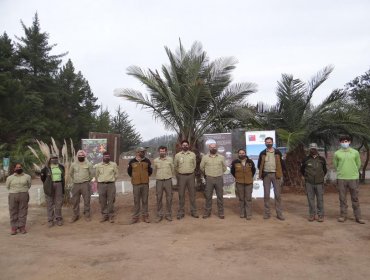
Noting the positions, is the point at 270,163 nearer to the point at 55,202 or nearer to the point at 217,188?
the point at 217,188

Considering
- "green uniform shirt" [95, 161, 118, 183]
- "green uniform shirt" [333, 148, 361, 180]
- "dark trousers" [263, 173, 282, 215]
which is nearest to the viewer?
"green uniform shirt" [333, 148, 361, 180]

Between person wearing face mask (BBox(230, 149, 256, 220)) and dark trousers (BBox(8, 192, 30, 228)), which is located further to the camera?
person wearing face mask (BBox(230, 149, 256, 220))

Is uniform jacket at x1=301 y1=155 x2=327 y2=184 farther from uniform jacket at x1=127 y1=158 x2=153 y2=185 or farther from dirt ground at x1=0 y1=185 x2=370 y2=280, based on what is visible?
uniform jacket at x1=127 y1=158 x2=153 y2=185

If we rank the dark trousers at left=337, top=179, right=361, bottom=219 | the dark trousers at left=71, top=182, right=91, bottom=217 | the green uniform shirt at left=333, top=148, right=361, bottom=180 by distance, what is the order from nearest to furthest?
the dark trousers at left=337, top=179, right=361, bottom=219, the green uniform shirt at left=333, top=148, right=361, bottom=180, the dark trousers at left=71, top=182, right=91, bottom=217

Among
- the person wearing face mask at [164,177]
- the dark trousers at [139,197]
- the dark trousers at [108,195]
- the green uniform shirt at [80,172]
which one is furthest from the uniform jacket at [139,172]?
the green uniform shirt at [80,172]

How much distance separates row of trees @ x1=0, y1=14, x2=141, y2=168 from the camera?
32.2 metres

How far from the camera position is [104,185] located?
30.9 ft

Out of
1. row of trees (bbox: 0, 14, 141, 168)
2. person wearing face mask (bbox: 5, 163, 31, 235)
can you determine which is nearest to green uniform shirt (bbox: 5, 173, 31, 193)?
person wearing face mask (bbox: 5, 163, 31, 235)

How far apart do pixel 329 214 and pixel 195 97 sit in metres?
4.70

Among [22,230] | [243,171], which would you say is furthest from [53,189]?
[243,171]

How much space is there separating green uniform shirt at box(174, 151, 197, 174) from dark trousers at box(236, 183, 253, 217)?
119 cm

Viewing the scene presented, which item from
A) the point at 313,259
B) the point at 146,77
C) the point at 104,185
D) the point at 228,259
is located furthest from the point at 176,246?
the point at 146,77

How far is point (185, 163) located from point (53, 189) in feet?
10.2

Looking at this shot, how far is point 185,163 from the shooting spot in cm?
927
